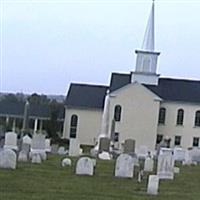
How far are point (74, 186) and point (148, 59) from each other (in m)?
47.3

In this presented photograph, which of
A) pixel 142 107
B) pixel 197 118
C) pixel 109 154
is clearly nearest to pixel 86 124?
pixel 142 107

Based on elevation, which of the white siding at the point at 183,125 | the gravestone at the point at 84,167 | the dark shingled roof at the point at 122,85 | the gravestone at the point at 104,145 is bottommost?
the gravestone at the point at 84,167

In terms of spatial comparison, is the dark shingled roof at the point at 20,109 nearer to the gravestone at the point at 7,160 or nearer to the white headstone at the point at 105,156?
the white headstone at the point at 105,156

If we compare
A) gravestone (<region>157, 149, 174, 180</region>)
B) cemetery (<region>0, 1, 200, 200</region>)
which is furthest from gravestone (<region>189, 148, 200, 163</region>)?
gravestone (<region>157, 149, 174, 180</region>)

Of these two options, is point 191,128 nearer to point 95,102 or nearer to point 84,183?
point 95,102

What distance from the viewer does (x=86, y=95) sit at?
6625cm

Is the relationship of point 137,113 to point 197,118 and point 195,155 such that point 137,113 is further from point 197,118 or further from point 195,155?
point 195,155

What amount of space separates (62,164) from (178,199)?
8.96 m

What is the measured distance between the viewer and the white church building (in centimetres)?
6178

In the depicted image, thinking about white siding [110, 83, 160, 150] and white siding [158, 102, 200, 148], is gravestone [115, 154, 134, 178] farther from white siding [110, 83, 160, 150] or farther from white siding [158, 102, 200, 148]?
white siding [158, 102, 200, 148]

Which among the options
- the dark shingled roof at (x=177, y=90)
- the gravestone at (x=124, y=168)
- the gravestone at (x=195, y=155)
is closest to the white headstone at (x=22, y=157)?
the gravestone at (x=124, y=168)

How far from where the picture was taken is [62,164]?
26172 millimetres

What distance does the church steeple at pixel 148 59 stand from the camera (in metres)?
65.2

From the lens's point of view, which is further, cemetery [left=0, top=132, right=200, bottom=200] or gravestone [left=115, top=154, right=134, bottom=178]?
gravestone [left=115, top=154, right=134, bottom=178]
